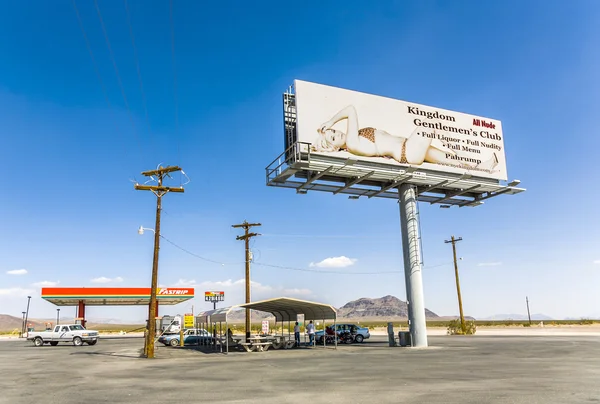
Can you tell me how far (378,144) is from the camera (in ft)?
93.2

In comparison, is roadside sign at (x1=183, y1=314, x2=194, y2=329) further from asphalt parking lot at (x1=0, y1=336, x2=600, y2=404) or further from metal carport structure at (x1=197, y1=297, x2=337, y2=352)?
asphalt parking lot at (x1=0, y1=336, x2=600, y2=404)

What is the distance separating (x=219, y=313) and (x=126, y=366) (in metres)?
10.4

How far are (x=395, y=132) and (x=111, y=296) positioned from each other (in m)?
41.2

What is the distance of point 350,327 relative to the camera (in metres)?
37.4

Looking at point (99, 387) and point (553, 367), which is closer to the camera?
point (99, 387)

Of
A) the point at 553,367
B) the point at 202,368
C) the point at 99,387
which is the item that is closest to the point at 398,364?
the point at 553,367

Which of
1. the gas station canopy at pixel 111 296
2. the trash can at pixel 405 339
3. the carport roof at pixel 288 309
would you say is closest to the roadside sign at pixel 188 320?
the carport roof at pixel 288 309

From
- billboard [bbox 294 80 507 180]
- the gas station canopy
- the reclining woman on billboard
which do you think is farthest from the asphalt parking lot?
the gas station canopy

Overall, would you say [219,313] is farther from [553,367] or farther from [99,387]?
[553,367]

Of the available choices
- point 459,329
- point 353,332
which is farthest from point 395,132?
point 459,329

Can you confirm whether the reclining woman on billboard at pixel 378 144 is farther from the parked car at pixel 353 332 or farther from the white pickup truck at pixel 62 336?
the white pickup truck at pixel 62 336

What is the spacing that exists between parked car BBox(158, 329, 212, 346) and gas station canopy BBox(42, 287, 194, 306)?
17.4 metres

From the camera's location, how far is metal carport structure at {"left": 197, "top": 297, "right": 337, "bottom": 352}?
28422mm

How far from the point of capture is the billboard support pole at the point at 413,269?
92.3 ft
